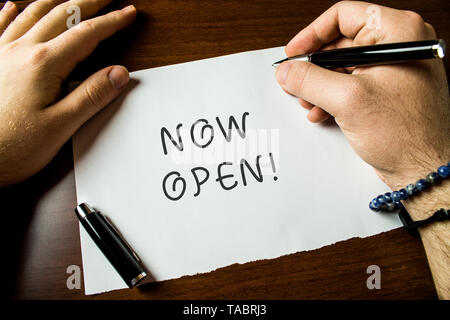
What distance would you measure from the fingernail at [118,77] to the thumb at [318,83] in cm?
26

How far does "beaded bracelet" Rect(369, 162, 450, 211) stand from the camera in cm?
41

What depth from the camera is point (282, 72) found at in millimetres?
463

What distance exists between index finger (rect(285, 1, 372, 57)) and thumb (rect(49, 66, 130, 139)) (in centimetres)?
30

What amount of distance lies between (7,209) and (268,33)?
21.5 inches

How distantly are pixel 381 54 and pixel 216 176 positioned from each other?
0.30 m

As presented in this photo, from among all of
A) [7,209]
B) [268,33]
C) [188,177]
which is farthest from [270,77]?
[7,209]

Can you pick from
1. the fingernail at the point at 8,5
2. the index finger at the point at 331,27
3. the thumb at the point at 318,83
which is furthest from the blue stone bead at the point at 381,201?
the fingernail at the point at 8,5

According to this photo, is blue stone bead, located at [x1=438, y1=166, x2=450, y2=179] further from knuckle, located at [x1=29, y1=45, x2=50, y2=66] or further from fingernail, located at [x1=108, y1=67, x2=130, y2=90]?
knuckle, located at [x1=29, y1=45, x2=50, y2=66]

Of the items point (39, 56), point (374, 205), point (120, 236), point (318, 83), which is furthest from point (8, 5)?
point (374, 205)

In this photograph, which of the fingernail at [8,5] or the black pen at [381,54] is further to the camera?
the fingernail at [8,5]

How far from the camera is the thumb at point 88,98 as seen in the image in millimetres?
458

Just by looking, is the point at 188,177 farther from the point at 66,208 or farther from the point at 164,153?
the point at 66,208

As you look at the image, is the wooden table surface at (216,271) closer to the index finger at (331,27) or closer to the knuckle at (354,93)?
the index finger at (331,27)

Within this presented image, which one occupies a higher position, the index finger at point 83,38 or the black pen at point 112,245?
the index finger at point 83,38
